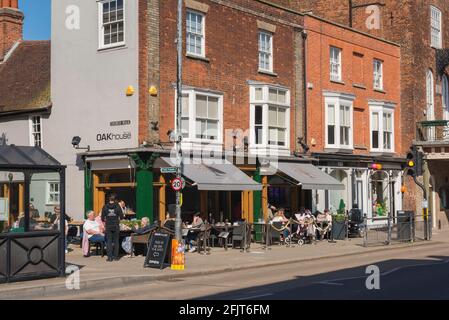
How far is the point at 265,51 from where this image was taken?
30.0m

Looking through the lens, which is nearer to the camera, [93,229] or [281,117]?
[93,229]

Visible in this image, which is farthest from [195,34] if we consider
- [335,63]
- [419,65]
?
[419,65]

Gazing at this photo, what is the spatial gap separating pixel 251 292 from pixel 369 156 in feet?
72.8

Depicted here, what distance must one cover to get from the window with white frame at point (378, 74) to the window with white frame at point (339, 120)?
329 cm

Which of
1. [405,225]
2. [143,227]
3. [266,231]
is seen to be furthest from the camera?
[405,225]

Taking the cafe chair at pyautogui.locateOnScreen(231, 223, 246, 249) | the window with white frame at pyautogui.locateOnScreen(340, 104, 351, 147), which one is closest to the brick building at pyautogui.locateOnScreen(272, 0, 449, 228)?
the window with white frame at pyautogui.locateOnScreen(340, 104, 351, 147)

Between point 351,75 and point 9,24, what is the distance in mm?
16601

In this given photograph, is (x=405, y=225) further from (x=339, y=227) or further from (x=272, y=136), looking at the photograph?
(x=272, y=136)

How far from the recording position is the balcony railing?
127 ft

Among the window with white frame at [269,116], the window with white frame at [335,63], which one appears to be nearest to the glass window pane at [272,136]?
the window with white frame at [269,116]

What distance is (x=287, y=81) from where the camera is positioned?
102 feet

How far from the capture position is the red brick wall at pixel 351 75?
32438 millimetres

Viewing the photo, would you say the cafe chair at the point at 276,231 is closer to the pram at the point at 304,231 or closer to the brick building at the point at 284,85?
the pram at the point at 304,231

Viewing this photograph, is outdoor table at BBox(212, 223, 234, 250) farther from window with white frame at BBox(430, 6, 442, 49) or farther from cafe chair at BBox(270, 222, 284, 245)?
window with white frame at BBox(430, 6, 442, 49)
